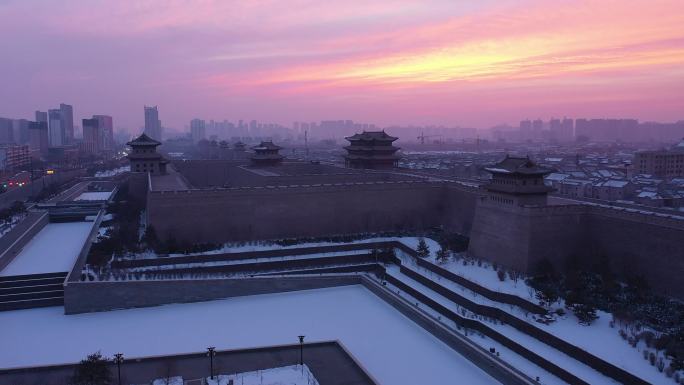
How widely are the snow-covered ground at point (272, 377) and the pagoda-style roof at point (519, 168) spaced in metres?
9.06

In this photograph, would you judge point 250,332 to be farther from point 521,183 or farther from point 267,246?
point 521,183

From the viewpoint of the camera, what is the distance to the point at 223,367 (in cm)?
952

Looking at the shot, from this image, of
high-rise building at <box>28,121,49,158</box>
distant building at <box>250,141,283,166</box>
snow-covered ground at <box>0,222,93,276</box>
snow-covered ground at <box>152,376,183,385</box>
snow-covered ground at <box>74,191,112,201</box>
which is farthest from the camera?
high-rise building at <box>28,121,49,158</box>

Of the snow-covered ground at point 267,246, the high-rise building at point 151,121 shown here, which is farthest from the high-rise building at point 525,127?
the snow-covered ground at point 267,246

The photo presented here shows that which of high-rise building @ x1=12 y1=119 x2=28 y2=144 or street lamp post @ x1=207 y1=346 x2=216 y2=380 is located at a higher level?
high-rise building @ x1=12 y1=119 x2=28 y2=144

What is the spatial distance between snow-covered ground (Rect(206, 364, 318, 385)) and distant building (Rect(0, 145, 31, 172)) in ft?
155

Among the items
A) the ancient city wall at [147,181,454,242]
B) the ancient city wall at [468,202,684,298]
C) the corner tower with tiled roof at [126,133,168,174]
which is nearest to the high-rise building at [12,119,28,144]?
the corner tower with tiled roof at [126,133,168,174]

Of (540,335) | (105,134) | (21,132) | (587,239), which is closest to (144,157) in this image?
(587,239)

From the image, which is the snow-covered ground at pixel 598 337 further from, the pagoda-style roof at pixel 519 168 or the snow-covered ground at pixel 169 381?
the snow-covered ground at pixel 169 381

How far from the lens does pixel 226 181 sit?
1293 inches

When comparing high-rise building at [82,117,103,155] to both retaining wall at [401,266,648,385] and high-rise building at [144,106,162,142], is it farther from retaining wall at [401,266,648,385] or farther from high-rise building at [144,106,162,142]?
retaining wall at [401,266,648,385]

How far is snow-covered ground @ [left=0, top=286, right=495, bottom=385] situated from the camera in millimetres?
10930

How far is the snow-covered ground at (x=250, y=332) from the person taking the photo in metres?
10.9

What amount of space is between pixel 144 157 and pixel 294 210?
38.5 feet
